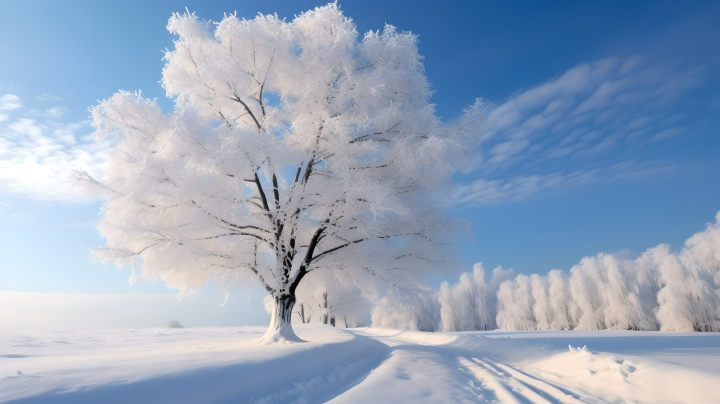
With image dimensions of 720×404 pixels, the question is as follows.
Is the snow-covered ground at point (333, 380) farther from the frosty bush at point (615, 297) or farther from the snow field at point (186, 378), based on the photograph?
the frosty bush at point (615, 297)

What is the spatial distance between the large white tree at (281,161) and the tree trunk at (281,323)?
0.03 metres

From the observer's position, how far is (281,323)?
32.4 ft

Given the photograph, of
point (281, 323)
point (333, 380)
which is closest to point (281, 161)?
point (281, 323)

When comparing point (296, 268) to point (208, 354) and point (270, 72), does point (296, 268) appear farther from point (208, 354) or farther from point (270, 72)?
point (270, 72)

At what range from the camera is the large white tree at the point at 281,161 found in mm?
8797

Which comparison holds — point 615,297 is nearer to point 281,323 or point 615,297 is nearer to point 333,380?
point 281,323

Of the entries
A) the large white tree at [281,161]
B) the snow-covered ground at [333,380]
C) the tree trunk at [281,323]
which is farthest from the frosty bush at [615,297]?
the tree trunk at [281,323]

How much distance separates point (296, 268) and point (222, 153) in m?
4.25

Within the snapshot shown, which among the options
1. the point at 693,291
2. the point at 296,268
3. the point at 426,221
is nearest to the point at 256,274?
the point at 296,268

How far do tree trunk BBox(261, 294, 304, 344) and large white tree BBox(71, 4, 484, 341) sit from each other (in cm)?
3

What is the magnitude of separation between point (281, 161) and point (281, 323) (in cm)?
455

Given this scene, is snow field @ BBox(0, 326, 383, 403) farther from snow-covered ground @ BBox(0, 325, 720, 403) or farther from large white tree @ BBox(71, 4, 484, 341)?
large white tree @ BBox(71, 4, 484, 341)

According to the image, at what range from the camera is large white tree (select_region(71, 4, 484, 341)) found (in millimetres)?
8797

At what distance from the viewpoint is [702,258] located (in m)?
25.5
